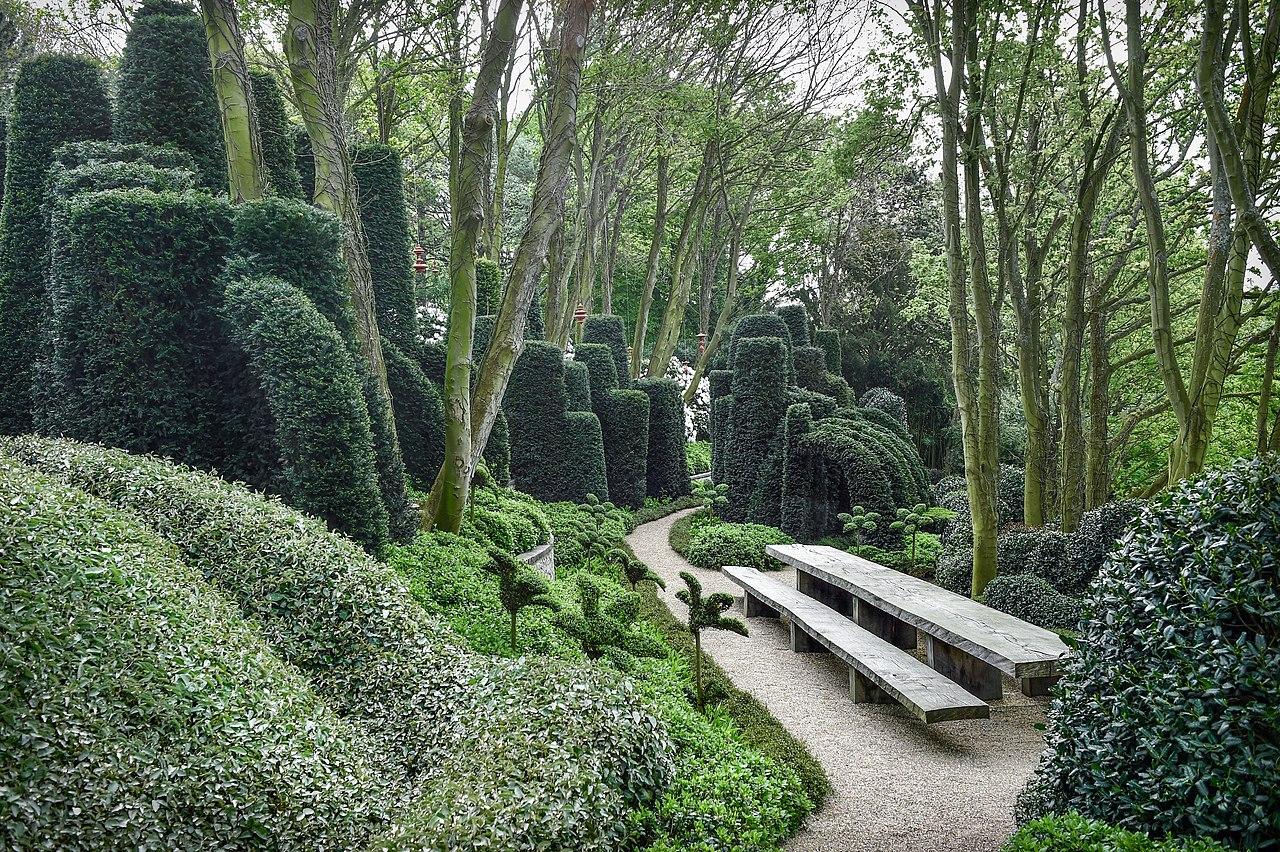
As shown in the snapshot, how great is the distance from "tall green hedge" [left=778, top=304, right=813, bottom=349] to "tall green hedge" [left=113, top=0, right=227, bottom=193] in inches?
493

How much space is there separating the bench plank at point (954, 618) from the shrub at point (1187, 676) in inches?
29.9

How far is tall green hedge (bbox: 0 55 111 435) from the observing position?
721 centimetres

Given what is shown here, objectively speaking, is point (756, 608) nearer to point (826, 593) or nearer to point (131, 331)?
point (826, 593)

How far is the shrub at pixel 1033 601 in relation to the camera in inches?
304

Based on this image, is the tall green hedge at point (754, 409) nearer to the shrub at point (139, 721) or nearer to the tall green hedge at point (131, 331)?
the tall green hedge at point (131, 331)

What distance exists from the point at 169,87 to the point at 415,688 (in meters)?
6.71

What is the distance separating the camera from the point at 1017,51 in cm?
879

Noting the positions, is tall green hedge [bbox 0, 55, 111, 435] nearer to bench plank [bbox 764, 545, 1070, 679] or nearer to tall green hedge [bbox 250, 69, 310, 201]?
tall green hedge [bbox 250, 69, 310, 201]

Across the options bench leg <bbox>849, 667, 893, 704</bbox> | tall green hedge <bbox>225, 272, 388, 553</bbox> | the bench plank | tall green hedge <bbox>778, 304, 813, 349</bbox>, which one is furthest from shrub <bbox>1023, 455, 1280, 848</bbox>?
tall green hedge <bbox>778, 304, 813, 349</bbox>

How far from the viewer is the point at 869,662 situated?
20.2ft

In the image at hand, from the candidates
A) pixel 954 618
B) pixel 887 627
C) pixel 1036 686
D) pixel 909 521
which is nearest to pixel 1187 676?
pixel 954 618

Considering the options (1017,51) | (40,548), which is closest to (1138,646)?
(40,548)

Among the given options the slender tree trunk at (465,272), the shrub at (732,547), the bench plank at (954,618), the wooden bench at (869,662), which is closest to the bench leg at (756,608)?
the wooden bench at (869,662)

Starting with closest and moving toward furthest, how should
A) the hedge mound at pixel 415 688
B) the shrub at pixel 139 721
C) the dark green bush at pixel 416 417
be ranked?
the shrub at pixel 139 721 < the hedge mound at pixel 415 688 < the dark green bush at pixel 416 417
